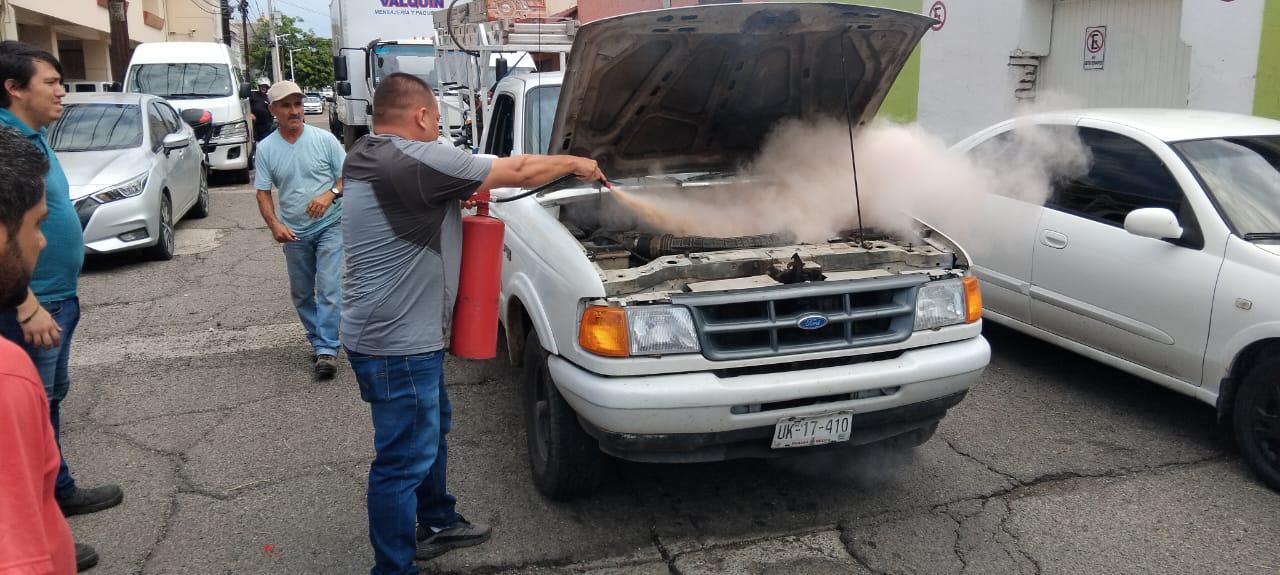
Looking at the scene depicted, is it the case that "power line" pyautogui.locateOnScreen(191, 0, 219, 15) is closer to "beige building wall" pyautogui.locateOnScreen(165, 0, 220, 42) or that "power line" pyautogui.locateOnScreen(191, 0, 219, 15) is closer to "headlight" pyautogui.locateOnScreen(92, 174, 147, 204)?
"beige building wall" pyautogui.locateOnScreen(165, 0, 220, 42)

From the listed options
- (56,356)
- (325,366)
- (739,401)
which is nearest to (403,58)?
(325,366)

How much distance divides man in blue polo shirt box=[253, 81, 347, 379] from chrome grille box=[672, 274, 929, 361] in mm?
2905

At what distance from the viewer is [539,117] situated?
5.41 meters

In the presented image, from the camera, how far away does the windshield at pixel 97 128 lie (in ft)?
28.9

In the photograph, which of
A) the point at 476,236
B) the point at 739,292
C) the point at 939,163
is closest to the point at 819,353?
the point at 739,292

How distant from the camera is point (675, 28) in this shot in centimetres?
388

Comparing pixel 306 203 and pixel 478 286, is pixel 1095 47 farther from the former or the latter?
pixel 478 286

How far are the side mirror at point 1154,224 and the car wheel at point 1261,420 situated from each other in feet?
2.32

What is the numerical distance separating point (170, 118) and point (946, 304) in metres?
9.63

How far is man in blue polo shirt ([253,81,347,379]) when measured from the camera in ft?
17.4

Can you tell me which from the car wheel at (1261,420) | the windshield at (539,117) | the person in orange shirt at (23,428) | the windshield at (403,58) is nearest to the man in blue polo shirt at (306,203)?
the windshield at (539,117)

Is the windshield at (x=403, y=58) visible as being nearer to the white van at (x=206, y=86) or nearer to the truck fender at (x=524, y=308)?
the white van at (x=206, y=86)

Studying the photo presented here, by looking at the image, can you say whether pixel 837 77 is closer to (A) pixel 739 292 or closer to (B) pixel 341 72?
(A) pixel 739 292

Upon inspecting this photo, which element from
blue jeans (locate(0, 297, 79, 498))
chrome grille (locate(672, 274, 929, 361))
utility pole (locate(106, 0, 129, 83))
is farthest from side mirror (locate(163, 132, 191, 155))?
utility pole (locate(106, 0, 129, 83))
